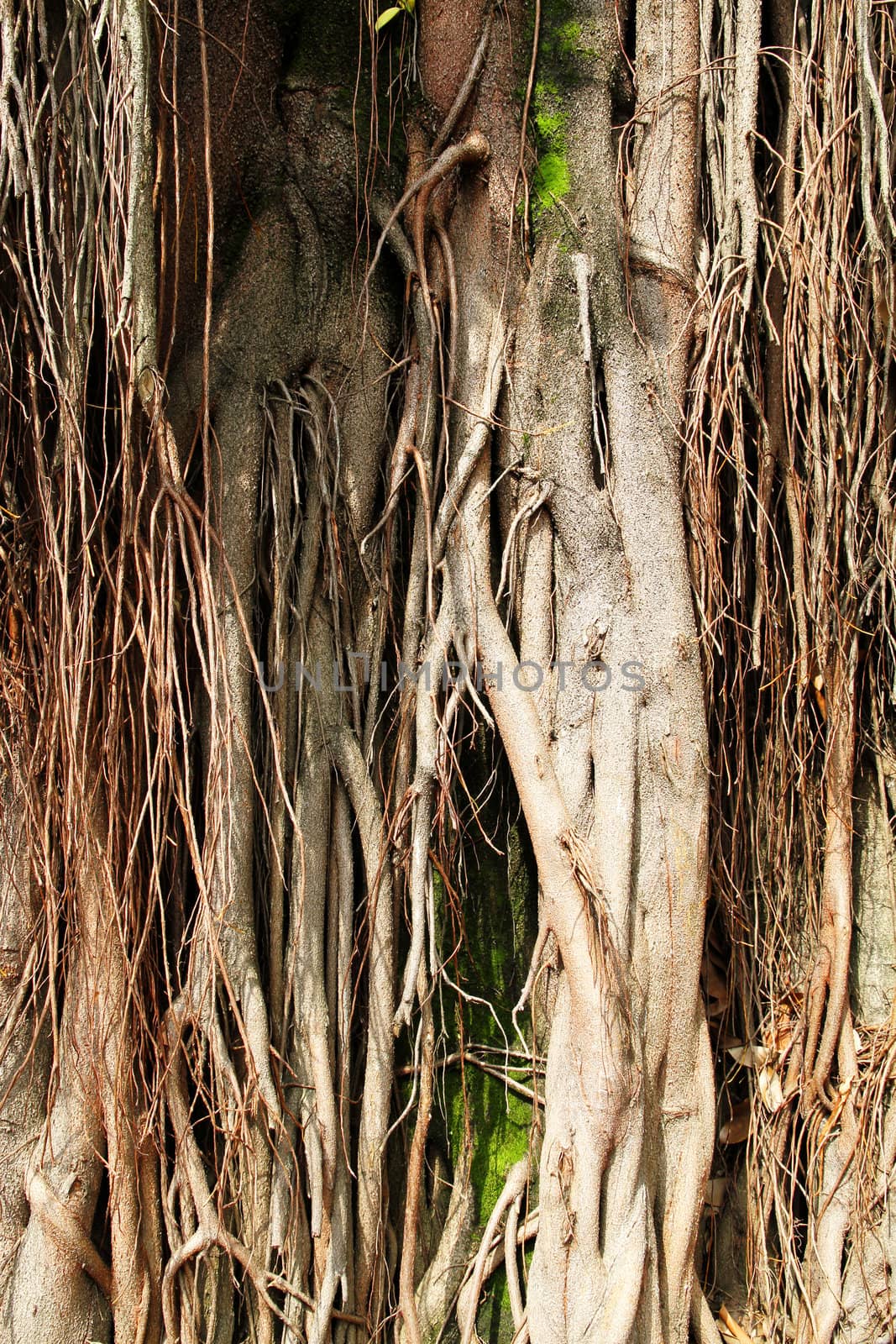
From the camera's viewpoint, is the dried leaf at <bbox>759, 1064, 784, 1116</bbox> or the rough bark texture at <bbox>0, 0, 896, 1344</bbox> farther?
the dried leaf at <bbox>759, 1064, 784, 1116</bbox>

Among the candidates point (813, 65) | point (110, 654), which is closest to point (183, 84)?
point (110, 654)

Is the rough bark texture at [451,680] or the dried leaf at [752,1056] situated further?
the dried leaf at [752,1056]

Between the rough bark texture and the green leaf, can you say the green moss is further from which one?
the green leaf

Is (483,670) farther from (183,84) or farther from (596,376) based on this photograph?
(183,84)

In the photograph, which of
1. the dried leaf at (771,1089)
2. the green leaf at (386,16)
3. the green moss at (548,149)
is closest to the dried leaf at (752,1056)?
the dried leaf at (771,1089)

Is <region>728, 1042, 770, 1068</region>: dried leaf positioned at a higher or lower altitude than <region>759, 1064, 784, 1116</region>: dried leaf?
higher

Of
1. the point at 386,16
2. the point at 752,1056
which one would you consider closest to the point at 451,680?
the point at 752,1056

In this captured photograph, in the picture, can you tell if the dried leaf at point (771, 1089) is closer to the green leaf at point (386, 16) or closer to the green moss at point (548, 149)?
the green moss at point (548, 149)

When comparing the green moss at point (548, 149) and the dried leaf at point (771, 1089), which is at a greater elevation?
the green moss at point (548, 149)

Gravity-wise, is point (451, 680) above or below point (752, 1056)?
above

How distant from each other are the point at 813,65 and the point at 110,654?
1.57 meters

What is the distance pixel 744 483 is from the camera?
1.91m

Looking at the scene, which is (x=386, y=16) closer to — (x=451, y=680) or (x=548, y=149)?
(x=548, y=149)

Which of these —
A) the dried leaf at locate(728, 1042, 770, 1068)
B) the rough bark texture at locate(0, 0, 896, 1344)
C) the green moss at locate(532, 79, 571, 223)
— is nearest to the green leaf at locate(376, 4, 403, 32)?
the rough bark texture at locate(0, 0, 896, 1344)
